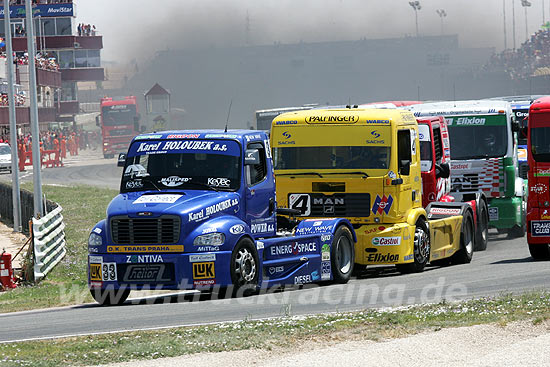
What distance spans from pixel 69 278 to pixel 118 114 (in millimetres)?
56888

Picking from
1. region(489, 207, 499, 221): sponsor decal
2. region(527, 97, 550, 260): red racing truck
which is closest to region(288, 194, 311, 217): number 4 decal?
region(527, 97, 550, 260): red racing truck

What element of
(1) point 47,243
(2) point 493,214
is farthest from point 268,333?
(2) point 493,214

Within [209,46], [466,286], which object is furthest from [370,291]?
[209,46]

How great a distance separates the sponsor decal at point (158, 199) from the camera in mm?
12438

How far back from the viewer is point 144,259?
12.3m

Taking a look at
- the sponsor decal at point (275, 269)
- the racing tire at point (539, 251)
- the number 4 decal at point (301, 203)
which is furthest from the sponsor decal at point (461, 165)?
the sponsor decal at point (275, 269)

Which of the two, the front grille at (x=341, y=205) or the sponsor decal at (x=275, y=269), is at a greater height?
the front grille at (x=341, y=205)

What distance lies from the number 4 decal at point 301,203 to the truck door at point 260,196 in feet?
5.14

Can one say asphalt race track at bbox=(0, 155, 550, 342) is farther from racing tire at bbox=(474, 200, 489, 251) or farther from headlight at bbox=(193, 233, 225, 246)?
racing tire at bbox=(474, 200, 489, 251)

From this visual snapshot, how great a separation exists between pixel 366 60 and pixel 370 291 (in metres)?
163

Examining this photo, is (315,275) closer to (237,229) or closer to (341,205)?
(341,205)

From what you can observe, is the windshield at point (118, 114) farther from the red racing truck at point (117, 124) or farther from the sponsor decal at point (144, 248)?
the sponsor decal at point (144, 248)

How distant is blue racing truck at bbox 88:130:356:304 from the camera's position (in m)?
12.2

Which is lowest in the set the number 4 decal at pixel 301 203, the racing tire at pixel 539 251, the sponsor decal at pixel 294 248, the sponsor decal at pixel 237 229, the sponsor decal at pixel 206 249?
the racing tire at pixel 539 251
